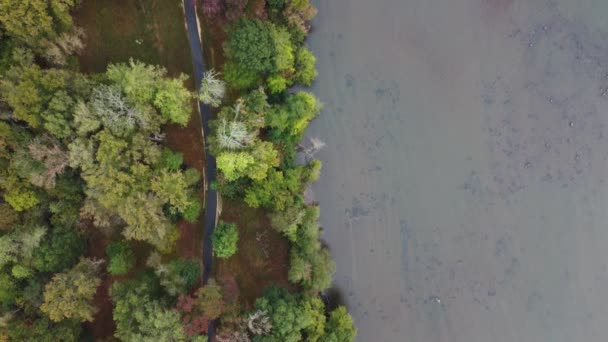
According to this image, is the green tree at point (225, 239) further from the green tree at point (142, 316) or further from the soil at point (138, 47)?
the green tree at point (142, 316)

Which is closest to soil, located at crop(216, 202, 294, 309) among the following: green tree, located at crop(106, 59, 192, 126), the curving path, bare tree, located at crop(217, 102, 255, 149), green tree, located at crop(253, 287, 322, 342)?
the curving path

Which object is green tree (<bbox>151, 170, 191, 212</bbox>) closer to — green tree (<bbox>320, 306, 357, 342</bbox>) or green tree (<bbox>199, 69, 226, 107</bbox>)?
green tree (<bbox>199, 69, 226, 107</bbox>)

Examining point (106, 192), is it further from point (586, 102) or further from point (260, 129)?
point (586, 102)

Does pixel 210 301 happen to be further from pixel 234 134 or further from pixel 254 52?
pixel 254 52

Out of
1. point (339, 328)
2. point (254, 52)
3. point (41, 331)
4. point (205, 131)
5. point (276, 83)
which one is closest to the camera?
point (41, 331)

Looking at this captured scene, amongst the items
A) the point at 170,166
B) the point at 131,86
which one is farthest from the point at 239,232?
the point at 131,86

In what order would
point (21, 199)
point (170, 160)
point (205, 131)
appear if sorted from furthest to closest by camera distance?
1. point (205, 131)
2. point (170, 160)
3. point (21, 199)

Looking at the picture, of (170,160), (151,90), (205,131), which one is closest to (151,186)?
(170,160)
